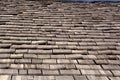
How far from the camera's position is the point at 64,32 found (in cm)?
383

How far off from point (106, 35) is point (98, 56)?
0.97 meters

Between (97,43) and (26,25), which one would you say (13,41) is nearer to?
(26,25)

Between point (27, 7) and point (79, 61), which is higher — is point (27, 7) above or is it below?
above

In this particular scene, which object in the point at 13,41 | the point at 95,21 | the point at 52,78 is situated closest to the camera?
the point at 52,78

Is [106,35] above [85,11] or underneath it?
underneath

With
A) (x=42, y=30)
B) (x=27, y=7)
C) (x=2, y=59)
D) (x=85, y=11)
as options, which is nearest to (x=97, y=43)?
(x=42, y=30)

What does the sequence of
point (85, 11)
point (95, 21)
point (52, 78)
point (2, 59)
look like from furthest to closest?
point (85, 11) < point (95, 21) < point (2, 59) < point (52, 78)

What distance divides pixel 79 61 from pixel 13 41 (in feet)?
3.91

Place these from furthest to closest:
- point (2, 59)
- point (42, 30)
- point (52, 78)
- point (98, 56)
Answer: point (42, 30), point (98, 56), point (2, 59), point (52, 78)

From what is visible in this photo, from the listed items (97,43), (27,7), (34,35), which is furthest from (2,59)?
(27,7)

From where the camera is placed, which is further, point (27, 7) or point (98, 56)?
point (27, 7)

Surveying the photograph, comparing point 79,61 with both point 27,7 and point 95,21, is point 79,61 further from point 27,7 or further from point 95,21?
point 27,7

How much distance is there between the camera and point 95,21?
14.9 ft

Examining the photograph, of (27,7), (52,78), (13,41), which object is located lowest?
(52,78)
